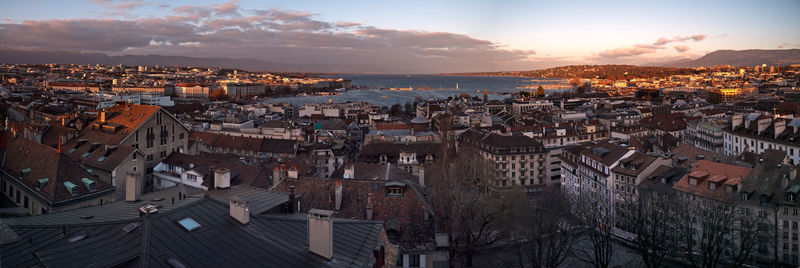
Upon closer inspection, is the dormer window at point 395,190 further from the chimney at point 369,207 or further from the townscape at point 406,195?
the chimney at point 369,207

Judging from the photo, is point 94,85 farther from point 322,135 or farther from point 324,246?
point 324,246

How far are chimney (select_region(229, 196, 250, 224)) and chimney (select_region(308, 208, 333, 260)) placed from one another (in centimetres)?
119

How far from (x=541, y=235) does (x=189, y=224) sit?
1616 centimetres

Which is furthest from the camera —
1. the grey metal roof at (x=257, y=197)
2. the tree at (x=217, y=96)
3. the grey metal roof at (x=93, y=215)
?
the tree at (x=217, y=96)

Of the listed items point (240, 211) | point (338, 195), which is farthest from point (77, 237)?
point (338, 195)

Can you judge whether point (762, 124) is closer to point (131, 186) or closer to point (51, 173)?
point (131, 186)

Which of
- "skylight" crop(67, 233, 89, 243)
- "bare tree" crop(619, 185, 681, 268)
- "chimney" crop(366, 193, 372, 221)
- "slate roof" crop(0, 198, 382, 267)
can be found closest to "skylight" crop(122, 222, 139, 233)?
"slate roof" crop(0, 198, 382, 267)

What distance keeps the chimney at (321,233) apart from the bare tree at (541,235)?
1311cm

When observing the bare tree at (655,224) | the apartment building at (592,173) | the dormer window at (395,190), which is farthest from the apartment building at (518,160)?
the dormer window at (395,190)

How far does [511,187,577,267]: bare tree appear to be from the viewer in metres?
20.8

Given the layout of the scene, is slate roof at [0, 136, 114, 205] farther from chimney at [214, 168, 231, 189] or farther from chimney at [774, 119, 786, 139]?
chimney at [774, 119, 786, 139]

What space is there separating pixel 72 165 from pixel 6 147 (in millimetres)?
5931

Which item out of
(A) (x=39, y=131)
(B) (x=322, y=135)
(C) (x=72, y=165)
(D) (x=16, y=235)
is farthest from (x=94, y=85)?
(D) (x=16, y=235)

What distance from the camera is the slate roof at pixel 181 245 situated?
7.87m
